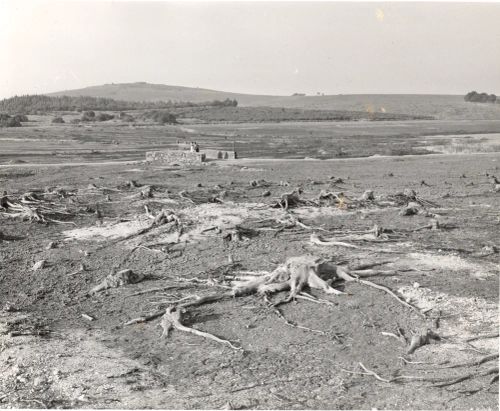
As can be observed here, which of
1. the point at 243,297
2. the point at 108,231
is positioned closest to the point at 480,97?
the point at 108,231

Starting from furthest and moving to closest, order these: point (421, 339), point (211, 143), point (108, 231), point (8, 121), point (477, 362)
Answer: point (8, 121) < point (211, 143) < point (108, 231) < point (421, 339) < point (477, 362)

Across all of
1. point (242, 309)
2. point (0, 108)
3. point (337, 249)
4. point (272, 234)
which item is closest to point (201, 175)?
point (272, 234)

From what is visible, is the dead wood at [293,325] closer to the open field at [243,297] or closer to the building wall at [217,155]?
the open field at [243,297]

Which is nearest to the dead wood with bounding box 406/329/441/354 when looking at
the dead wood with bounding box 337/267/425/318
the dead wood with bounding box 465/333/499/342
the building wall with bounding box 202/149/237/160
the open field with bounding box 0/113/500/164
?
the dead wood with bounding box 465/333/499/342

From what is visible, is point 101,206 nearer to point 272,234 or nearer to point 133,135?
point 272,234

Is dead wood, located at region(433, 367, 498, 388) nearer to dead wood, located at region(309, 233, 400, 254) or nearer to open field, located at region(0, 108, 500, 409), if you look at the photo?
open field, located at region(0, 108, 500, 409)

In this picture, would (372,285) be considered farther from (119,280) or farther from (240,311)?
(119,280)

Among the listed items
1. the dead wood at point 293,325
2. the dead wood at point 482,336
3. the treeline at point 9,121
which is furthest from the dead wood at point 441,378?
the treeline at point 9,121

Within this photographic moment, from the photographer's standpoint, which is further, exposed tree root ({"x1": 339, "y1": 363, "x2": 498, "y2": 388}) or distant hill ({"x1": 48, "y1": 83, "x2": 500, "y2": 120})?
distant hill ({"x1": 48, "y1": 83, "x2": 500, "y2": 120})
